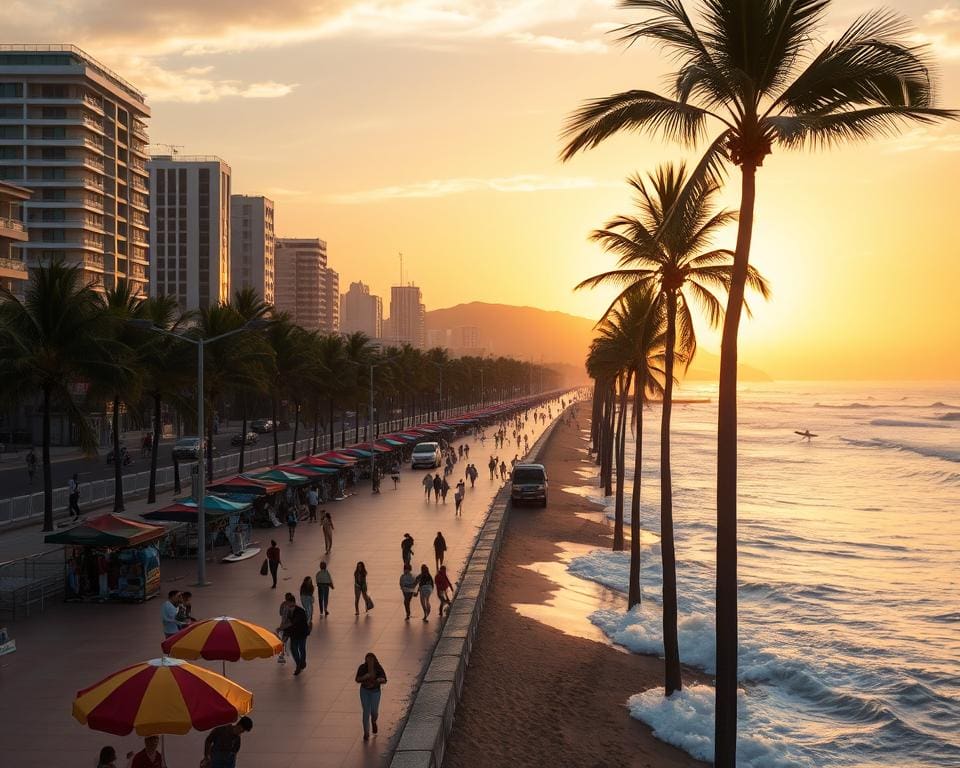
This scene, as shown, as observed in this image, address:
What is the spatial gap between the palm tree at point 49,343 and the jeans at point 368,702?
19360 millimetres

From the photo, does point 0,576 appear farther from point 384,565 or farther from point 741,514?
point 741,514

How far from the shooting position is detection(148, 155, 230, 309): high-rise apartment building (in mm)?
165250

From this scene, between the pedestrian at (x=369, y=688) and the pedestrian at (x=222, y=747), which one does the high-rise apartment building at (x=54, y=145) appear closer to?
the pedestrian at (x=369, y=688)

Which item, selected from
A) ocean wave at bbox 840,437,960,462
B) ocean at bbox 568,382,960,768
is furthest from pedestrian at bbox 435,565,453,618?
ocean wave at bbox 840,437,960,462

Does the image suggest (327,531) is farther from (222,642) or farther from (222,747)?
(222,747)

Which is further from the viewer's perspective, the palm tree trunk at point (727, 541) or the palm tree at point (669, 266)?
the palm tree at point (669, 266)

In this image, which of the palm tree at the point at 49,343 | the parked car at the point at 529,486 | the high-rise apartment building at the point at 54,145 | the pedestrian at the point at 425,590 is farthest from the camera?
the high-rise apartment building at the point at 54,145

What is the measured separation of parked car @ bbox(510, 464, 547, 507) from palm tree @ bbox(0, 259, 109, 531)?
22.7m

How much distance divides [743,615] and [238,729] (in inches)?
792

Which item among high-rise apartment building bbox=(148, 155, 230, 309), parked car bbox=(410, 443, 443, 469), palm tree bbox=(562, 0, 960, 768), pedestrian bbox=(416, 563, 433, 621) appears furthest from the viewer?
high-rise apartment building bbox=(148, 155, 230, 309)

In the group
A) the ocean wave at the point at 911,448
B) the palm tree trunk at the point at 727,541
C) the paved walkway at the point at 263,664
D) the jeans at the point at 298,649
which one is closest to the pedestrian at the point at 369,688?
the paved walkway at the point at 263,664

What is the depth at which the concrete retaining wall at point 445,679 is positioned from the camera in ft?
40.8

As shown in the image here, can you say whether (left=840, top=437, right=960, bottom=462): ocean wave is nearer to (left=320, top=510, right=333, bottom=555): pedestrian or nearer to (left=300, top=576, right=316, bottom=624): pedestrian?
(left=320, top=510, right=333, bottom=555): pedestrian

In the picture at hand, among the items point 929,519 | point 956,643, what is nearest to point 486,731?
point 956,643
